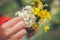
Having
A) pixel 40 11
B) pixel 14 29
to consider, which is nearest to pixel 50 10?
pixel 40 11

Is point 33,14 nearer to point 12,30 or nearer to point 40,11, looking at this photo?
point 40,11

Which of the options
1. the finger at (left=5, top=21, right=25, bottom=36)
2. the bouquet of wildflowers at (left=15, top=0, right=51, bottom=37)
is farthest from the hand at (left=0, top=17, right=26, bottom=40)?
the bouquet of wildflowers at (left=15, top=0, right=51, bottom=37)

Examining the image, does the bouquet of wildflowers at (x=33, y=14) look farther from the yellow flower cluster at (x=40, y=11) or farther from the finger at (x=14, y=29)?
the finger at (x=14, y=29)

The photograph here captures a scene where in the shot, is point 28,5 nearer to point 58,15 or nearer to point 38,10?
point 38,10

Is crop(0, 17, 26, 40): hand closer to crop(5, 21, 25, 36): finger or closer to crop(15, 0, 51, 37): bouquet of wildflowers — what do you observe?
crop(5, 21, 25, 36): finger

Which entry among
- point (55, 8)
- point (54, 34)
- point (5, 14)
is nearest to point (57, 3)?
point (55, 8)

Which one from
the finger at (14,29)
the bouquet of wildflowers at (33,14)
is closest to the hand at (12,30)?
the finger at (14,29)
